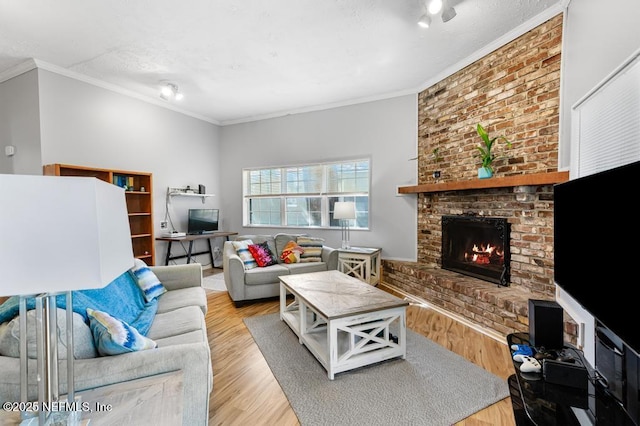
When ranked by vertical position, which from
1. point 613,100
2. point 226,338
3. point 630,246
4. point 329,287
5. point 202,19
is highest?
point 202,19

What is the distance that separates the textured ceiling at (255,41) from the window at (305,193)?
1348 millimetres

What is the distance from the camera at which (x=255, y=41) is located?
304cm

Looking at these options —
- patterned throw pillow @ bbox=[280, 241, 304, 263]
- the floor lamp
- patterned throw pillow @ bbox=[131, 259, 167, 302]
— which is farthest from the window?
the floor lamp

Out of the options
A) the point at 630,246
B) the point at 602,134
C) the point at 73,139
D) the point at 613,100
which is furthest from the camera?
the point at 73,139

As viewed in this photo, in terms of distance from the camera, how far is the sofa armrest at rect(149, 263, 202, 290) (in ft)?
9.53

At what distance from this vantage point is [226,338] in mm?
2764

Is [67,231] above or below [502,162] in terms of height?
below

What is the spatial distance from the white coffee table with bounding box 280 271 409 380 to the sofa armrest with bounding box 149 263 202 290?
1039mm

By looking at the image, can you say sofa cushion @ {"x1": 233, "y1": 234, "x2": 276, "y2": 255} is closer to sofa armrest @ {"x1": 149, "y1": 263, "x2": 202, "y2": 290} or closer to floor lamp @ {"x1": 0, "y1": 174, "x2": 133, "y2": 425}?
sofa armrest @ {"x1": 149, "y1": 263, "x2": 202, "y2": 290}

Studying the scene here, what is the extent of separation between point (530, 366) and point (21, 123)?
5519mm

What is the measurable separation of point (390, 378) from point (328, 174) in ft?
11.9

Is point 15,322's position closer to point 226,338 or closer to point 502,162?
point 226,338

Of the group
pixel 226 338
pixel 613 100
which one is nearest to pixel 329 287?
pixel 226 338

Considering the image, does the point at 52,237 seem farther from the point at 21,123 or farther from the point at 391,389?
the point at 21,123
